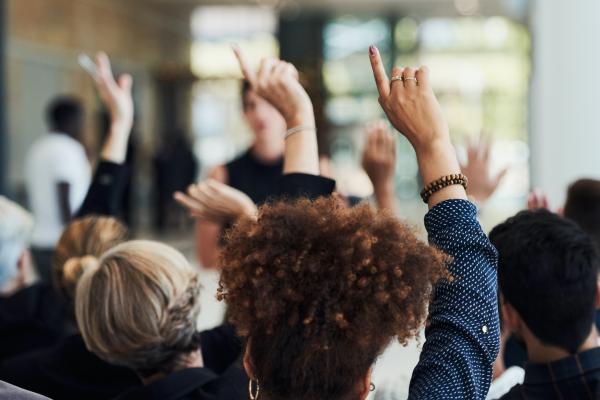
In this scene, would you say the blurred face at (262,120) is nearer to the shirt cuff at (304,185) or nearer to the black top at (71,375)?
the black top at (71,375)

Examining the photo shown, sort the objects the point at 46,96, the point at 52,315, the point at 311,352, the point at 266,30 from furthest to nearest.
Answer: the point at 266,30, the point at 46,96, the point at 52,315, the point at 311,352

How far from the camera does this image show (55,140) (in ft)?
17.9

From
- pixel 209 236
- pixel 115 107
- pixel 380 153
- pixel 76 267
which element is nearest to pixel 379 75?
pixel 380 153

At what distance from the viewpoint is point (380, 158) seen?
2.37m

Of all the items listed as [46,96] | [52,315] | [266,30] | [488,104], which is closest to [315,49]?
[266,30]

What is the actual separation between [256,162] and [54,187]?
2.01 metres

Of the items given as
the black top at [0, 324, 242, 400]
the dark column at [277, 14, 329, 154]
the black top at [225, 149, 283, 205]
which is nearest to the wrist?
the black top at [0, 324, 242, 400]

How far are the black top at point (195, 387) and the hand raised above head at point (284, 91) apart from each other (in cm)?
49

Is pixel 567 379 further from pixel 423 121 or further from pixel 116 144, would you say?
pixel 116 144

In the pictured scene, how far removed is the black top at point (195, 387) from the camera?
1636 millimetres

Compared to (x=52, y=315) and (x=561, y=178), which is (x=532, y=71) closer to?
(x=561, y=178)

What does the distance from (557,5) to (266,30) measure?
1781 centimetres

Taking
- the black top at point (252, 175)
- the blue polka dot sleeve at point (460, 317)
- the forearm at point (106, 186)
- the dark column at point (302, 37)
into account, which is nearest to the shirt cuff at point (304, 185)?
the blue polka dot sleeve at point (460, 317)

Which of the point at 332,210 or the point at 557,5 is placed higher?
the point at 557,5
